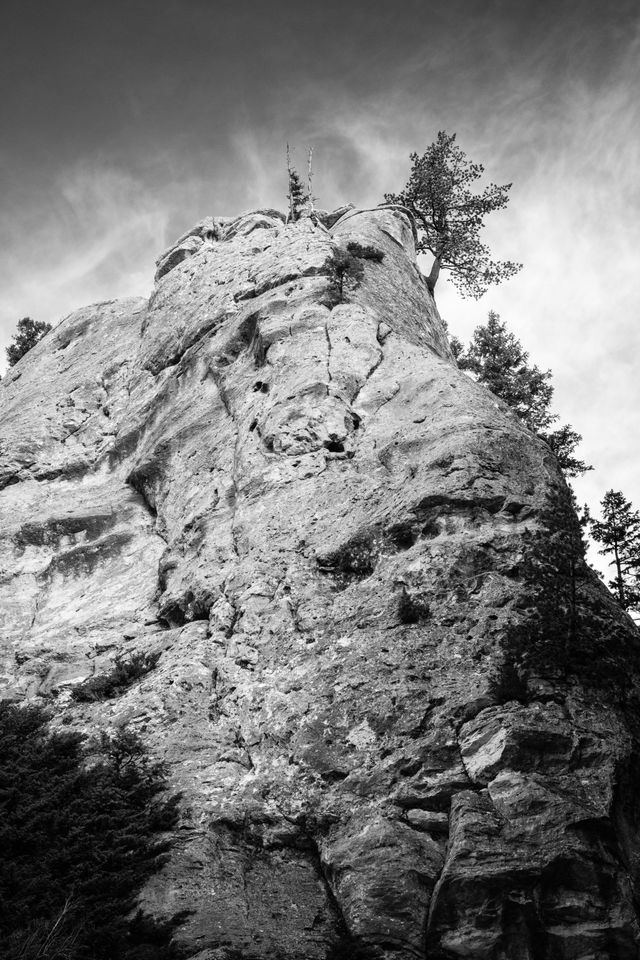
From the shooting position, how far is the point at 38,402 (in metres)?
25.5

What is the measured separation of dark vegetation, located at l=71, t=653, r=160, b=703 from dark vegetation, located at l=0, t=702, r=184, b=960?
120 cm

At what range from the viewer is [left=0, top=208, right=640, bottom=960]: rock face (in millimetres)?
8211

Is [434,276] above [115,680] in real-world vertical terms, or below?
above

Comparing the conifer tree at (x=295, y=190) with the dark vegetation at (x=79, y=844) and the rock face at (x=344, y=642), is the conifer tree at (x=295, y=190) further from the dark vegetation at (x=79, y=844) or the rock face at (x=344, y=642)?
the dark vegetation at (x=79, y=844)

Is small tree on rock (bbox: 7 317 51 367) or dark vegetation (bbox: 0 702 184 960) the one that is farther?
small tree on rock (bbox: 7 317 51 367)

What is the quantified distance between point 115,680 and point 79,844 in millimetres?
4027

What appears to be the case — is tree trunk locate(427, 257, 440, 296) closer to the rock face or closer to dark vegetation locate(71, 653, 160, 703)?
the rock face

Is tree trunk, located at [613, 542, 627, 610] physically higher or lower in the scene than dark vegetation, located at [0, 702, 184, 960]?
higher

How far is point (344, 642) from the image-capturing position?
1144 cm

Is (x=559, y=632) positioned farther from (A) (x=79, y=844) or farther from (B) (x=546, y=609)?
(A) (x=79, y=844)

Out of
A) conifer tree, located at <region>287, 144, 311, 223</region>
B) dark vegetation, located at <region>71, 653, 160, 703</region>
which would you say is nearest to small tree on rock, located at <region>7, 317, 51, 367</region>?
conifer tree, located at <region>287, 144, 311, 223</region>

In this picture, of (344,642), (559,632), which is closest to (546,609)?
(559,632)

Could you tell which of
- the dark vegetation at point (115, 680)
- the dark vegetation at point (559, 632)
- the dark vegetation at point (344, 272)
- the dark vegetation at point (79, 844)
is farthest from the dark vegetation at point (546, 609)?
the dark vegetation at point (344, 272)

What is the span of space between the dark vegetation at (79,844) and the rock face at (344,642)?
0.41m
